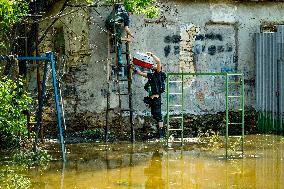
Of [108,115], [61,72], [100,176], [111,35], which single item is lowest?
[100,176]

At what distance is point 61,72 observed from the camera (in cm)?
1503

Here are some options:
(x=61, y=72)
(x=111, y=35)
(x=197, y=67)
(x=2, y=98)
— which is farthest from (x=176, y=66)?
(x=2, y=98)

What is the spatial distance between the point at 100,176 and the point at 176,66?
6579 mm

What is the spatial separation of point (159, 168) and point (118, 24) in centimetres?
521

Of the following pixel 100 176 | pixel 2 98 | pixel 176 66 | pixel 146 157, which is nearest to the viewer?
pixel 100 176

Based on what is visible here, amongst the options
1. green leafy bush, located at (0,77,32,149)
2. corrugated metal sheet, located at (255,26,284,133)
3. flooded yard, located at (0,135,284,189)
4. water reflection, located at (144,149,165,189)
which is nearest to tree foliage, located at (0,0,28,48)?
green leafy bush, located at (0,77,32,149)

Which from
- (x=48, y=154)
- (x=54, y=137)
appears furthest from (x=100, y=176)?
(x=54, y=137)

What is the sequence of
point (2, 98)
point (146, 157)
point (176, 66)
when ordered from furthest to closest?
point (176, 66) → point (146, 157) → point (2, 98)

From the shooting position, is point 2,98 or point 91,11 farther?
point 91,11

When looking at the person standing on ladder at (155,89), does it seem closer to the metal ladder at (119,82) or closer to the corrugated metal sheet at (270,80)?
the metal ladder at (119,82)

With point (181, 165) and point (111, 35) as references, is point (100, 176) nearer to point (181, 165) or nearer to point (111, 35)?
point (181, 165)

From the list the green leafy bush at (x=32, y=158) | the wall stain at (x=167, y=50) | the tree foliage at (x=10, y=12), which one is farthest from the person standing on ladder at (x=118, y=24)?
the green leafy bush at (x=32, y=158)

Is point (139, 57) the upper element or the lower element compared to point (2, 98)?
upper

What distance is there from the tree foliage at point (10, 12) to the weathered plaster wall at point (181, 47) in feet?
9.89
